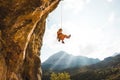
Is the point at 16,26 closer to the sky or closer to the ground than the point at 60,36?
closer to the sky

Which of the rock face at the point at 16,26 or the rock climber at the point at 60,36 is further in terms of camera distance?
the rock climber at the point at 60,36

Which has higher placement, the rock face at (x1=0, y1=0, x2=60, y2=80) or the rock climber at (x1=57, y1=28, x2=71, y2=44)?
the rock face at (x1=0, y1=0, x2=60, y2=80)

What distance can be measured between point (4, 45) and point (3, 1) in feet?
21.8

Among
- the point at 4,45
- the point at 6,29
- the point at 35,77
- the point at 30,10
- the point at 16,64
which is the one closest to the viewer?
the point at 30,10

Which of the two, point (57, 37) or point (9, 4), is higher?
point (9, 4)

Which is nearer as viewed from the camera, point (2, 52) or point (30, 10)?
point (30, 10)

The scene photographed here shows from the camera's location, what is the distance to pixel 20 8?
20922mm

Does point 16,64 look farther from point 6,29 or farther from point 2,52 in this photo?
point 6,29

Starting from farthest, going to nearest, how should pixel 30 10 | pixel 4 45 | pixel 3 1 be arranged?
1. pixel 4 45
2. pixel 30 10
3. pixel 3 1

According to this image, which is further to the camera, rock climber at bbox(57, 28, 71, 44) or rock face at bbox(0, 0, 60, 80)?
rock climber at bbox(57, 28, 71, 44)

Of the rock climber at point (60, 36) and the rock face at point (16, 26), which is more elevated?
the rock face at point (16, 26)

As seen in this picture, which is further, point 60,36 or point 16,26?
point 60,36

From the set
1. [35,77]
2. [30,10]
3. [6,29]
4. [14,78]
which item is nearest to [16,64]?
[14,78]

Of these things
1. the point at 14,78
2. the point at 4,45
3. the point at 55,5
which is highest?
the point at 55,5
